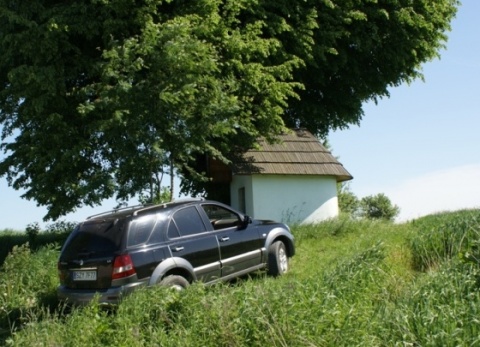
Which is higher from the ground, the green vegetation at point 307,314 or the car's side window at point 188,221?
the car's side window at point 188,221

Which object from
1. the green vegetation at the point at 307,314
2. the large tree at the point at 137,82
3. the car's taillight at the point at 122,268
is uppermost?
the large tree at the point at 137,82

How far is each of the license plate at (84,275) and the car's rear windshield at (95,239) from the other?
28 centimetres

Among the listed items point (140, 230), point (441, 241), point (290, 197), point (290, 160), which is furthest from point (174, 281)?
point (290, 160)

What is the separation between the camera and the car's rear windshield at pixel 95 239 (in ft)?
31.9

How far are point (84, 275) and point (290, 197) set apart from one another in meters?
13.0

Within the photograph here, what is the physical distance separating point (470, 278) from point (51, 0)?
17471 mm

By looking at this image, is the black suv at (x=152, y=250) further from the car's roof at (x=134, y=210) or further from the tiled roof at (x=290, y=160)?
the tiled roof at (x=290, y=160)

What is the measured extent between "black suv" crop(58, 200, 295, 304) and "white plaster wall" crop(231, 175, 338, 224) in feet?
31.3

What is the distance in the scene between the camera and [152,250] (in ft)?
32.2

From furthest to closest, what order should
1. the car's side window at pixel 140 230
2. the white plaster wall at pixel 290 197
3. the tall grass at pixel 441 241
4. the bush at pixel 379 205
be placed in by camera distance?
the bush at pixel 379 205, the white plaster wall at pixel 290 197, the tall grass at pixel 441 241, the car's side window at pixel 140 230

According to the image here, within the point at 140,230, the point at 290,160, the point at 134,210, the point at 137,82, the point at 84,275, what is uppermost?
the point at 137,82

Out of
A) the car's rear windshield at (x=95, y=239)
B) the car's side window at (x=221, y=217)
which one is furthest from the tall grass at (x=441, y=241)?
the car's rear windshield at (x=95, y=239)

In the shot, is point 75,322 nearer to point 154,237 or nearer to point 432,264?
point 154,237

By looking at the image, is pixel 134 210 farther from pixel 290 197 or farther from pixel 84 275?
pixel 290 197
